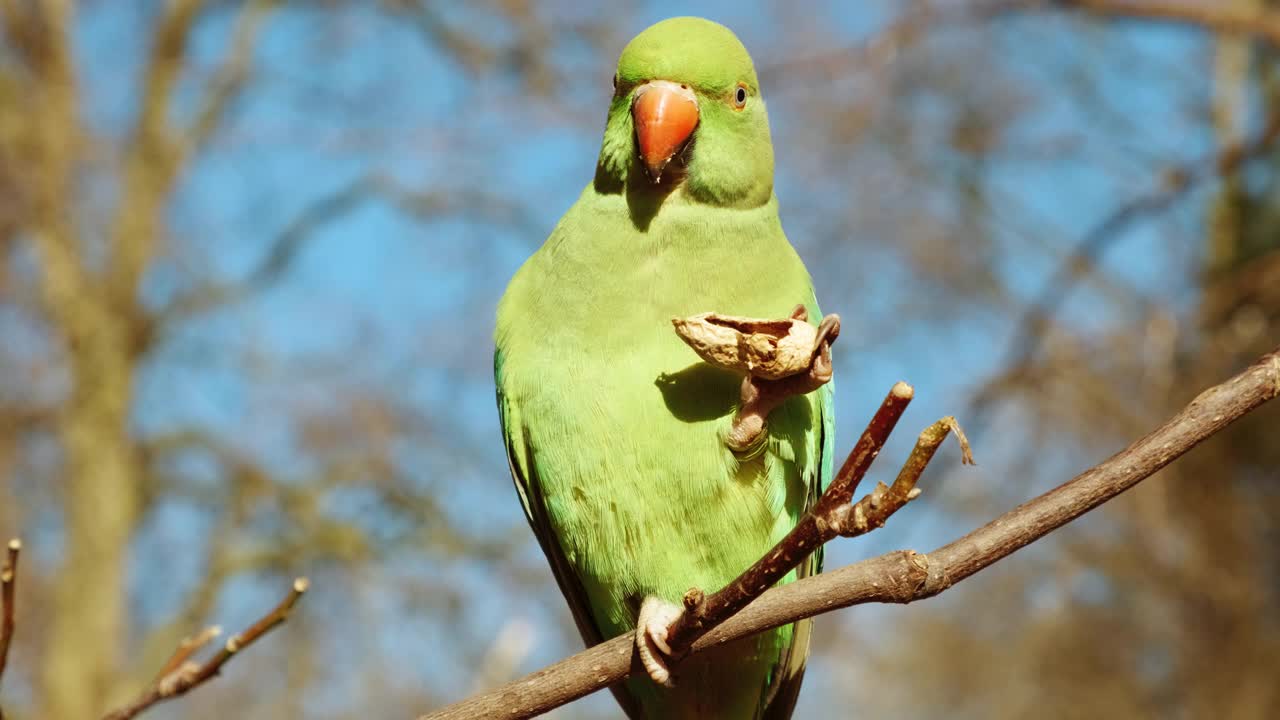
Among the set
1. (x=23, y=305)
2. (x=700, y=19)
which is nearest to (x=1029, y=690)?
(x=700, y=19)

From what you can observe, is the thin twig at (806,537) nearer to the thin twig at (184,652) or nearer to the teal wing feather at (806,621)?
the teal wing feather at (806,621)

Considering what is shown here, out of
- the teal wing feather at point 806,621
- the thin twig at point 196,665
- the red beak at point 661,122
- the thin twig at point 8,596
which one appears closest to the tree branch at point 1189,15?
the teal wing feather at point 806,621

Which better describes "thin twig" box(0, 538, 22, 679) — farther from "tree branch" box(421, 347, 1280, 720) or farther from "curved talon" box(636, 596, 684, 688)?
"tree branch" box(421, 347, 1280, 720)

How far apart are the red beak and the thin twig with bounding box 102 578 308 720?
3.89 feet

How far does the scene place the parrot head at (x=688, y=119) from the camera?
2523 mm

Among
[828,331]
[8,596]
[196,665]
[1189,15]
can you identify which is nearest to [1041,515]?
[828,331]

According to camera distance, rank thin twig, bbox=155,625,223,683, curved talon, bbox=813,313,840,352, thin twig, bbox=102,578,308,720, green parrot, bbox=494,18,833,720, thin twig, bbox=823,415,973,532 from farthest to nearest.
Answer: green parrot, bbox=494,18,833,720, thin twig, bbox=155,625,223,683, thin twig, bbox=102,578,308,720, curved talon, bbox=813,313,840,352, thin twig, bbox=823,415,973,532

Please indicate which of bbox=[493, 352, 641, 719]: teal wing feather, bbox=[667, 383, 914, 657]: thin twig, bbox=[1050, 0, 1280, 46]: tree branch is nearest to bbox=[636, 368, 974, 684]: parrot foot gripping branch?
bbox=[667, 383, 914, 657]: thin twig

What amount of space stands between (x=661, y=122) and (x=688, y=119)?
0.24ft

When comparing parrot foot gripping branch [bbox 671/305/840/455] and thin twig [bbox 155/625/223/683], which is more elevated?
thin twig [bbox 155/625/223/683]

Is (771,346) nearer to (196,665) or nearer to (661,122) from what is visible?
(661,122)

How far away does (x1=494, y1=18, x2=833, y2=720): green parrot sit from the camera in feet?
8.38

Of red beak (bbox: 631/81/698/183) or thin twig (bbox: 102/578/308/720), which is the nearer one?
thin twig (bbox: 102/578/308/720)

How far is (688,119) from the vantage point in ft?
8.33
